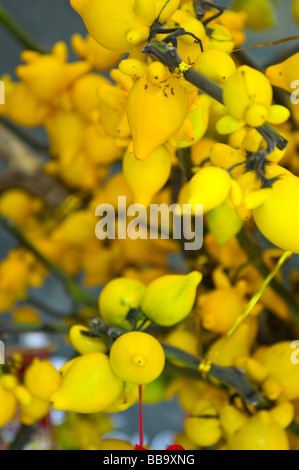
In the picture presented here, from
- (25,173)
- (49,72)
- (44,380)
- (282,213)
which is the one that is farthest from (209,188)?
(25,173)

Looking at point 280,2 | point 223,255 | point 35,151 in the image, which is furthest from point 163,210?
point 35,151

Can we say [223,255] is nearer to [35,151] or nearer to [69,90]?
[69,90]

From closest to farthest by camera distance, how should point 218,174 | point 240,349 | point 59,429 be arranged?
point 218,174
point 240,349
point 59,429

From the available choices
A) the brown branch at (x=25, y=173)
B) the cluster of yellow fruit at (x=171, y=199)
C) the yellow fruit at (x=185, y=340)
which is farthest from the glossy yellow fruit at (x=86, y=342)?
the brown branch at (x=25, y=173)

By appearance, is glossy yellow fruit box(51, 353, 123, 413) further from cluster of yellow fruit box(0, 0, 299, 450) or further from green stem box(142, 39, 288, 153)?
green stem box(142, 39, 288, 153)

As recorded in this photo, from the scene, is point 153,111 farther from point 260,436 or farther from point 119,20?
point 260,436

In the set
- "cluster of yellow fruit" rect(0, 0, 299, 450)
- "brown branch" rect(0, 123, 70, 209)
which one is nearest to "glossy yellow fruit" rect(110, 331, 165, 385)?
"cluster of yellow fruit" rect(0, 0, 299, 450)
